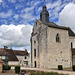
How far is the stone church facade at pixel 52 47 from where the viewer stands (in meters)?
26.2

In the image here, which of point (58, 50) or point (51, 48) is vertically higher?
point (51, 48)

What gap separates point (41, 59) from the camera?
2739cm

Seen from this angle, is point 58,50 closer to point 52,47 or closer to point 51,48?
point 52,47

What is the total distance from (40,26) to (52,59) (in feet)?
27.1

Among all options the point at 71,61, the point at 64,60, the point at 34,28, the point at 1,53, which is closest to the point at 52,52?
the point at 64,60

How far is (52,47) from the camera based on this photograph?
26.5 meters

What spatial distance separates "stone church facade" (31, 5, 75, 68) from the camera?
86.1ft

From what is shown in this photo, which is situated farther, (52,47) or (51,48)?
(52,47)

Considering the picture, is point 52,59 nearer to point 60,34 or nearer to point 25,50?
point 60,34

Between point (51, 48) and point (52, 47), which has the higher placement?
point (52, 47)

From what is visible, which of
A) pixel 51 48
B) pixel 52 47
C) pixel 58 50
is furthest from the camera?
pixel 58 50

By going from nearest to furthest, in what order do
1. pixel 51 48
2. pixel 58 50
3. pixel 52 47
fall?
pixel 51 48
pixel 52 47
pixel 58 50

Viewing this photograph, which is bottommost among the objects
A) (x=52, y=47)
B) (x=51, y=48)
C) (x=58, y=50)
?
(x=58, y=50)

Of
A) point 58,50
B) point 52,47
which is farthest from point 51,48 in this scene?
point 58,50
